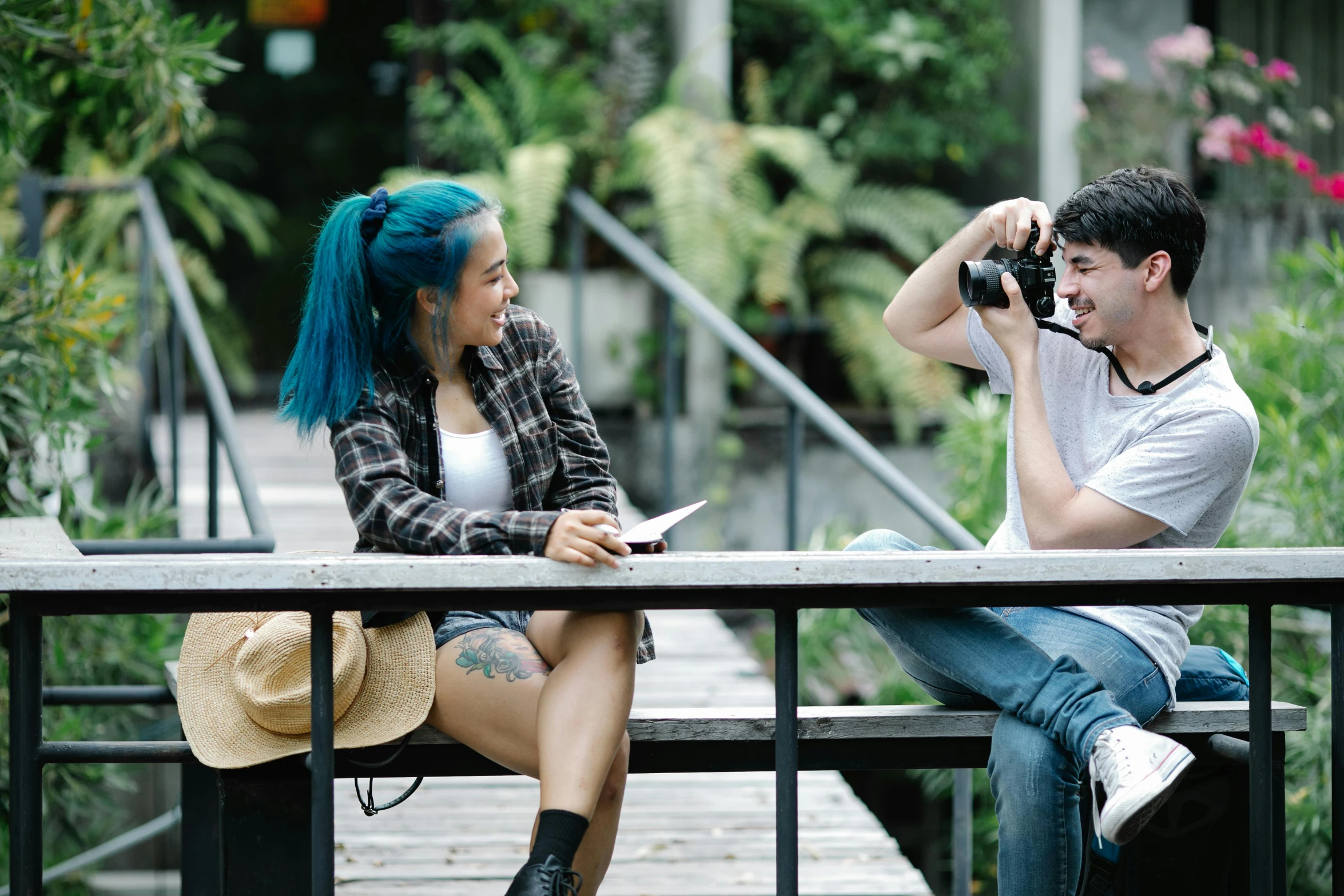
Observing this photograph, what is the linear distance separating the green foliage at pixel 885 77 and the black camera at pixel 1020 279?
4.42m

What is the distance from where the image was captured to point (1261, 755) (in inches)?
71.1

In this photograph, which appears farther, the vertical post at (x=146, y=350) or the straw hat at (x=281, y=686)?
the vertical post at (x=146, y=350)

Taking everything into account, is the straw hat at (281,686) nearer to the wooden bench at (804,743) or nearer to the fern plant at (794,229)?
the wooden bench at (804,743)

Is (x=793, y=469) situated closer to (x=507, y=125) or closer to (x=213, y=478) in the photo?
(x=213, y=478)

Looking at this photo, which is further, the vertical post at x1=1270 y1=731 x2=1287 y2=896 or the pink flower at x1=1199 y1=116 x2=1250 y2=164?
the pink flower at x1=1199 y1=116 x2=1250 y2=164

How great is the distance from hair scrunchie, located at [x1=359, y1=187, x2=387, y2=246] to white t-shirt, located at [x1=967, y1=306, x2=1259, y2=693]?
3.38ft

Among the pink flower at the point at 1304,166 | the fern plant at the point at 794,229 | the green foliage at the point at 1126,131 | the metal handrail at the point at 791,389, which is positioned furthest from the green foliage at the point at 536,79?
the pink flower at the point at 1304,166

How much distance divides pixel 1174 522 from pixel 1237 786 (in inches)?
16.9

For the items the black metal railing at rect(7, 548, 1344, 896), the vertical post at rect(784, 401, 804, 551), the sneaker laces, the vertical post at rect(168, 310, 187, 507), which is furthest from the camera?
the vertical post at rect(168, 310, 187, 507)

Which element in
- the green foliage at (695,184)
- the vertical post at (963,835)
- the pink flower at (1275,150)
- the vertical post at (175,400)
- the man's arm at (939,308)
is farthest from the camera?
the pink flower at (1275,150)

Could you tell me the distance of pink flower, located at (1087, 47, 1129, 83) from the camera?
6.70 metres

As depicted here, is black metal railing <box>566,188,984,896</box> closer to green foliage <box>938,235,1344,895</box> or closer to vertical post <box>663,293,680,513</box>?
vertical post <box>663,293,680,513</box>

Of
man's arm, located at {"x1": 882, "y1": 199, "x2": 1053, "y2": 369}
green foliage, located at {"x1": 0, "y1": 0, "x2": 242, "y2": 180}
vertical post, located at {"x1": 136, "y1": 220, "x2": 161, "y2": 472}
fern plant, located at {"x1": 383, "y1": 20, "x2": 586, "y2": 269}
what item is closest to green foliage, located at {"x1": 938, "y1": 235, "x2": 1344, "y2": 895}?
man's arm, located at {"x1": 882, "y1": 199, "x2": 1053, "y2": 369}

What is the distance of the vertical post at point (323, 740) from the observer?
1697 mm
